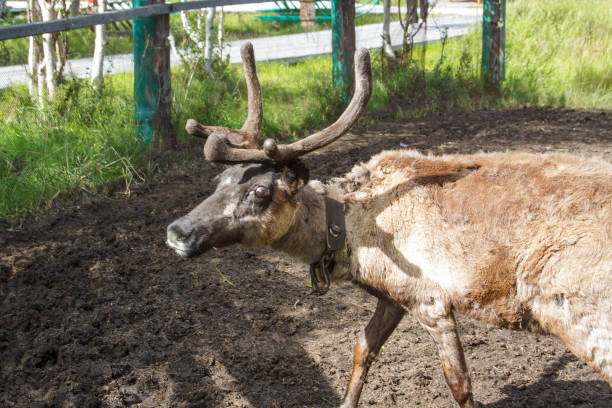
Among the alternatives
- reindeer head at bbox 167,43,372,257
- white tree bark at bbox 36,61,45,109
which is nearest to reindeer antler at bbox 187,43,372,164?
reindeer head at bbox 167,43,372,257

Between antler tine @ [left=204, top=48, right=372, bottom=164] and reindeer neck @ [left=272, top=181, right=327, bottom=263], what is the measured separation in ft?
1.10

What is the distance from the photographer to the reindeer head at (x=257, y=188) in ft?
10.8

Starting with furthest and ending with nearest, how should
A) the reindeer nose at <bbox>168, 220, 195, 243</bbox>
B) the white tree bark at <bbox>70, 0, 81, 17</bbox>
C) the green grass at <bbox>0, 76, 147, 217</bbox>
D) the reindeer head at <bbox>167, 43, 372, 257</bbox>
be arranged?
the white tree bark at <bbox>70, 0, 81, 17</bbox> → the green grass at <bbox>0, 76, 147, 217</bbox> → the reindeer head at <bbox>167, 43, 372, 257</bbox> → the reindeer nose at <bbox>168, 220, 195, 243</bbox>

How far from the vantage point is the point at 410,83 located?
10.1m

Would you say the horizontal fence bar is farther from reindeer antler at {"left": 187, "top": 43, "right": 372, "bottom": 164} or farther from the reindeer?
reindeer antler at {"left": 187, "top": 43, "right": 372, "bottom": 164}

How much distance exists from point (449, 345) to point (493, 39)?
7981 mm

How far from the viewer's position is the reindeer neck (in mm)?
3598

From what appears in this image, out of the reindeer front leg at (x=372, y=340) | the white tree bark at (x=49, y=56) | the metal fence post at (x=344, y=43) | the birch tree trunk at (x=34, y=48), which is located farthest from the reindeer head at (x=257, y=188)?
the birch tree trunk at (x=34, y=48)

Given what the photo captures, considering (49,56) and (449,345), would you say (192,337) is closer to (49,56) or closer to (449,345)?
(449,345)

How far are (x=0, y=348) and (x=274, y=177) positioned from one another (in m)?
2.22

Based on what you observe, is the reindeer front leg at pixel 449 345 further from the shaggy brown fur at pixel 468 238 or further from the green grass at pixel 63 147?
the green grass at pixel 63 147

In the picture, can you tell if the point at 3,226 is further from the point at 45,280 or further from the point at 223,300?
the point at 223,300

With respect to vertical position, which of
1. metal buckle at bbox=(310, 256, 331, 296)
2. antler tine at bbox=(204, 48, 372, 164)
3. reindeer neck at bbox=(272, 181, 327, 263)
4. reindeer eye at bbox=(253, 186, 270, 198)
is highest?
antler tine at bbox=(204, 48, 372, 164)

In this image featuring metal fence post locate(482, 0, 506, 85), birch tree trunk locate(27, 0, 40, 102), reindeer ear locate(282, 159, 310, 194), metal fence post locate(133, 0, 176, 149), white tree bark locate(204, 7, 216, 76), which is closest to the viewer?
reindeer ear locate(282, 159, 310, 194)
